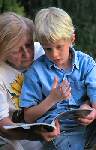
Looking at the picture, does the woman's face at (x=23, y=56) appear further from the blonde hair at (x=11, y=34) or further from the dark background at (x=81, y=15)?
the dark background at (x=81, y=15)

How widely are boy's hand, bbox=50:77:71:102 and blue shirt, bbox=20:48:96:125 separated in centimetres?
11

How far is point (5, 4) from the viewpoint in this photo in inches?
282

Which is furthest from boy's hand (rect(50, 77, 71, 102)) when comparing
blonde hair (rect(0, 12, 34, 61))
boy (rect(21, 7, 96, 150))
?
blonde hair (rect(0, 12, 34, 61))

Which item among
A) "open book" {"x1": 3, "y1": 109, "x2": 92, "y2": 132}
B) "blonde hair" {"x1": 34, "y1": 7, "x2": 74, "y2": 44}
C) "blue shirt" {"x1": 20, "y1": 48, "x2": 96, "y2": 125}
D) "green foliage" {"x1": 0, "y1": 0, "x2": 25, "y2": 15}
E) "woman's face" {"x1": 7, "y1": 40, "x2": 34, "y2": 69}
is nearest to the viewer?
"open book" {"x1": 3, "y1": 109, "x2": 92, "y2": 132}

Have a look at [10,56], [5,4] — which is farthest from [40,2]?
[10,56]

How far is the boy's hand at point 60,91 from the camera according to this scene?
411 cm

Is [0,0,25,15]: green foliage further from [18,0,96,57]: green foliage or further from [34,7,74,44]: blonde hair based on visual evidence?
[34,7,74,44]: blonde hair

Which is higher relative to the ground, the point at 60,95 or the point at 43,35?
the point at 43,35

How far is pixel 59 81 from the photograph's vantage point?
4.29 metres

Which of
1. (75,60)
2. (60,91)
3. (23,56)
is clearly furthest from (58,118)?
(23,56)

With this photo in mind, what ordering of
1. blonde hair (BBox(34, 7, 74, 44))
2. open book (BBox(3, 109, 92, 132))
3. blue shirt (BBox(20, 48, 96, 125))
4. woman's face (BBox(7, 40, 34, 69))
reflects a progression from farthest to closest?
woman's face (BBox(7, 40, 34, 69)) → blue shirt (BBox(20, 48, 96, 125)) → blonde hair (BBox(34, 7, 74, 44)) → open book (BBox(3, 109, 92, 132))

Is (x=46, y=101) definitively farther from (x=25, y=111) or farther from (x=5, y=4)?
(x=5, y=4)

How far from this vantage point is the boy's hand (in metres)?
4.11

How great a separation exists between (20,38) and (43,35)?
276mm
